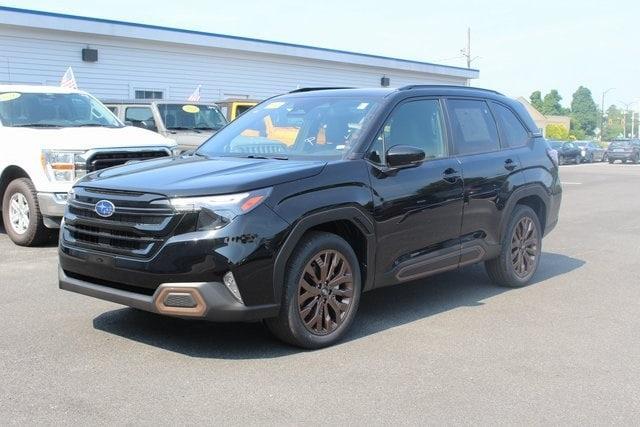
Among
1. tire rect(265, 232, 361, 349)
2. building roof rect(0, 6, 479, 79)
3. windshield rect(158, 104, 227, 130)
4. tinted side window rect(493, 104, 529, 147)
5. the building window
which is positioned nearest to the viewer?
tire rect(265, 232, 361, 349)

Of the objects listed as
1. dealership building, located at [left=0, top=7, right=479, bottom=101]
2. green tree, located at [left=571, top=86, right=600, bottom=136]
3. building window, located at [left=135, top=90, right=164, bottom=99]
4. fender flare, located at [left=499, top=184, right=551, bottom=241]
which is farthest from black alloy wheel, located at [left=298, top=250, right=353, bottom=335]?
green tree, located at [left=571, top=86, right=600, bottom=136]

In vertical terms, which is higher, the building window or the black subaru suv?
the building window

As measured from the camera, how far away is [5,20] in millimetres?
18188

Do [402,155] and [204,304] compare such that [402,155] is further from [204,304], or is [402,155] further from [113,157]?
[113,157]

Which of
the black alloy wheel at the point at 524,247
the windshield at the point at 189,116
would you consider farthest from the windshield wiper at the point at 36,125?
the black alloy wheel at the point at 524,247

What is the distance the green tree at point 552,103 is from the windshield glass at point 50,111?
165086 millimetres

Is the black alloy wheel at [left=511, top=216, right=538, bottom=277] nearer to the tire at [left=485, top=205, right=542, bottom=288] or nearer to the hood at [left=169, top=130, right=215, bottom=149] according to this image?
the tire at [left=485, top=205, right=542, bottom=288]

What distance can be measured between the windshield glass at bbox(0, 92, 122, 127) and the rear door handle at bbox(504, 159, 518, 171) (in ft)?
18.6

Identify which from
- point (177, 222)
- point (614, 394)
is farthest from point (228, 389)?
point (614, 394)

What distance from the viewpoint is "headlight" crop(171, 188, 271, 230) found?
4.51 metres

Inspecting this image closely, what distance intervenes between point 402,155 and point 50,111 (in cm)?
618

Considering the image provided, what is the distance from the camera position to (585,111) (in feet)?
590

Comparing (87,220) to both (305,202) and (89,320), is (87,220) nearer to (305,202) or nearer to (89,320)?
(89,320)

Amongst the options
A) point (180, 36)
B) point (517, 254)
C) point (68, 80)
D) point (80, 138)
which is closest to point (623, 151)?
point (180, 36)
